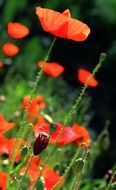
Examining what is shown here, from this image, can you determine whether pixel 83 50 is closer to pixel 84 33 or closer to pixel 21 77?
pixel 21 77

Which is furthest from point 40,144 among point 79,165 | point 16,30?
point 16,30

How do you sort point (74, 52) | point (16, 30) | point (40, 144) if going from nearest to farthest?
1. point (40, 144)
2. point (16, 30)
3. point (74, 52)

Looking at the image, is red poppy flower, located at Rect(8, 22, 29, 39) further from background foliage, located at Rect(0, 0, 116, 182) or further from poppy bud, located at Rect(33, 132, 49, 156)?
background foliage, located at Rect(0, 0, 116, 182)

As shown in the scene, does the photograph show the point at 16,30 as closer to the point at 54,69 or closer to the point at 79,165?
the point at 54,69

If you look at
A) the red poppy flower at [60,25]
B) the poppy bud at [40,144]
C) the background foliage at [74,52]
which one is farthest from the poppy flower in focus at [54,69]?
the background foliage at [74,52]

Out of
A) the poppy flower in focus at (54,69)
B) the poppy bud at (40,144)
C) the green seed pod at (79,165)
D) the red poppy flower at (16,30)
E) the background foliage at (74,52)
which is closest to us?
the poppy bud at (40,144)

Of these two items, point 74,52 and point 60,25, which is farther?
point 74,52

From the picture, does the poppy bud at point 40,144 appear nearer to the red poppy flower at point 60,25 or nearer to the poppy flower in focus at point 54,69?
the red poppy flower at point 60,25

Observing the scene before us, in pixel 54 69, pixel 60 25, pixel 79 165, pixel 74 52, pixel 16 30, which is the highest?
pixel 74 52
